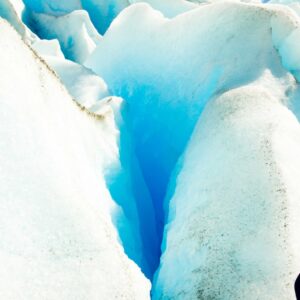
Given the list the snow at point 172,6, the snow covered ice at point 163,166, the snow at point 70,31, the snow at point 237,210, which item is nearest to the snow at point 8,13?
the snow at point 70,31

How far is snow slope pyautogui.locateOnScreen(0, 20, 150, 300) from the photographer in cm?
274

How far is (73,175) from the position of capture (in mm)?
3508

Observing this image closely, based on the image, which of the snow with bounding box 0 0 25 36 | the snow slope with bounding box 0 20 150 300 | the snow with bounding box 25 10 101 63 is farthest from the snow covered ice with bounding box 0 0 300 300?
the snow with bounding box 25 10 101 63

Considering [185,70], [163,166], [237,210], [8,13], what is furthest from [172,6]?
[237,210]

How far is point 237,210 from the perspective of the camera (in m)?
3.75

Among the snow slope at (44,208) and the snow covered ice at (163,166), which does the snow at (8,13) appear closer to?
the snow covered ice at (163,166)

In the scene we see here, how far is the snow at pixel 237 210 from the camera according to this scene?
3.25 m

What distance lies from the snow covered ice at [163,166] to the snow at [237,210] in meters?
0.01

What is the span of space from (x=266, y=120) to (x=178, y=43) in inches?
103

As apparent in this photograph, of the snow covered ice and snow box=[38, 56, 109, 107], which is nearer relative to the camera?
the snow covered ice

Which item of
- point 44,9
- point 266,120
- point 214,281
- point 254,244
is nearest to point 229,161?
point 266,120

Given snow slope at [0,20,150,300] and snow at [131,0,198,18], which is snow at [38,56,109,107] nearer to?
snow slope at [0,20,150,300]

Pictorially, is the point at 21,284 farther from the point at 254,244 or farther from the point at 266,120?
the point at 266,120

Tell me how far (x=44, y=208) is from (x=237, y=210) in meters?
1.62
